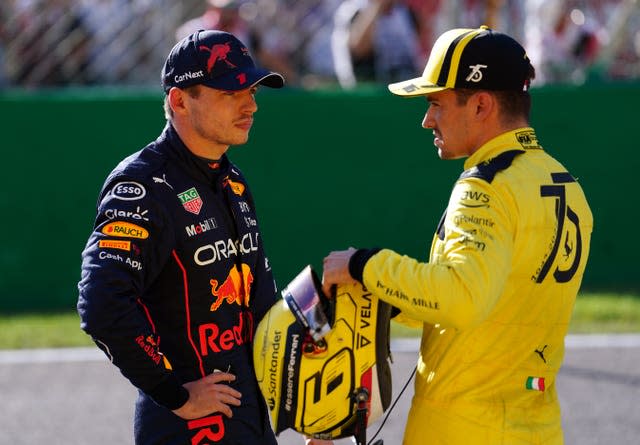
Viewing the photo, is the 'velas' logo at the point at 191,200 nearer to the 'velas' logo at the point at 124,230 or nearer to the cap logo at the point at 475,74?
the 'velas' logo at the point at 124,230

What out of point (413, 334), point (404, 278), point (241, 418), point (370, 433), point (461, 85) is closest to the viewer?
point (404, 278)

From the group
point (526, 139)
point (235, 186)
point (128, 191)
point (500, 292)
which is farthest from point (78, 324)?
point (500, 292)

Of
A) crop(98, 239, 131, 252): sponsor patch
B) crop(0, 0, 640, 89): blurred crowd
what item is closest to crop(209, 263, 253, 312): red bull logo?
crop(98, 239, 131, 252): sponsor patch

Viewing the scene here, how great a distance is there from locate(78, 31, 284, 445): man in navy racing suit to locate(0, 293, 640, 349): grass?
18.3 ft

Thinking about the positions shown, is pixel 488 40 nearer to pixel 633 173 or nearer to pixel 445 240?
pixel 445 240

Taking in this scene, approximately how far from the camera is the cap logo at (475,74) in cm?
353

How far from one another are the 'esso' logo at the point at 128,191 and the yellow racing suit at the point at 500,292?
2.56ft

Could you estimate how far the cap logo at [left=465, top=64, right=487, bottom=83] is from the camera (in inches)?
139

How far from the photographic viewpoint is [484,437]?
3492mm

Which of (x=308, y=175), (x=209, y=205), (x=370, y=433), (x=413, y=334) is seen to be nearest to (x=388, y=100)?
(x=308, y=175)

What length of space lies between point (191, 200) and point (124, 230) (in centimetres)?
31

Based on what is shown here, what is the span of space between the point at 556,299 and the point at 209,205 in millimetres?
1228

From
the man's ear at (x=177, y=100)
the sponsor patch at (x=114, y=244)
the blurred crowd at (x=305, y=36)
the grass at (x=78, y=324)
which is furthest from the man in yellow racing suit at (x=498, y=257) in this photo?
the blurred crowd at (x=305, y=36)

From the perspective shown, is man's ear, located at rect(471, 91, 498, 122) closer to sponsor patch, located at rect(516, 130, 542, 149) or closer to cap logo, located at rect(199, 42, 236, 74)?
sponsor patch, located at rect(516, 130, 542, 149)
